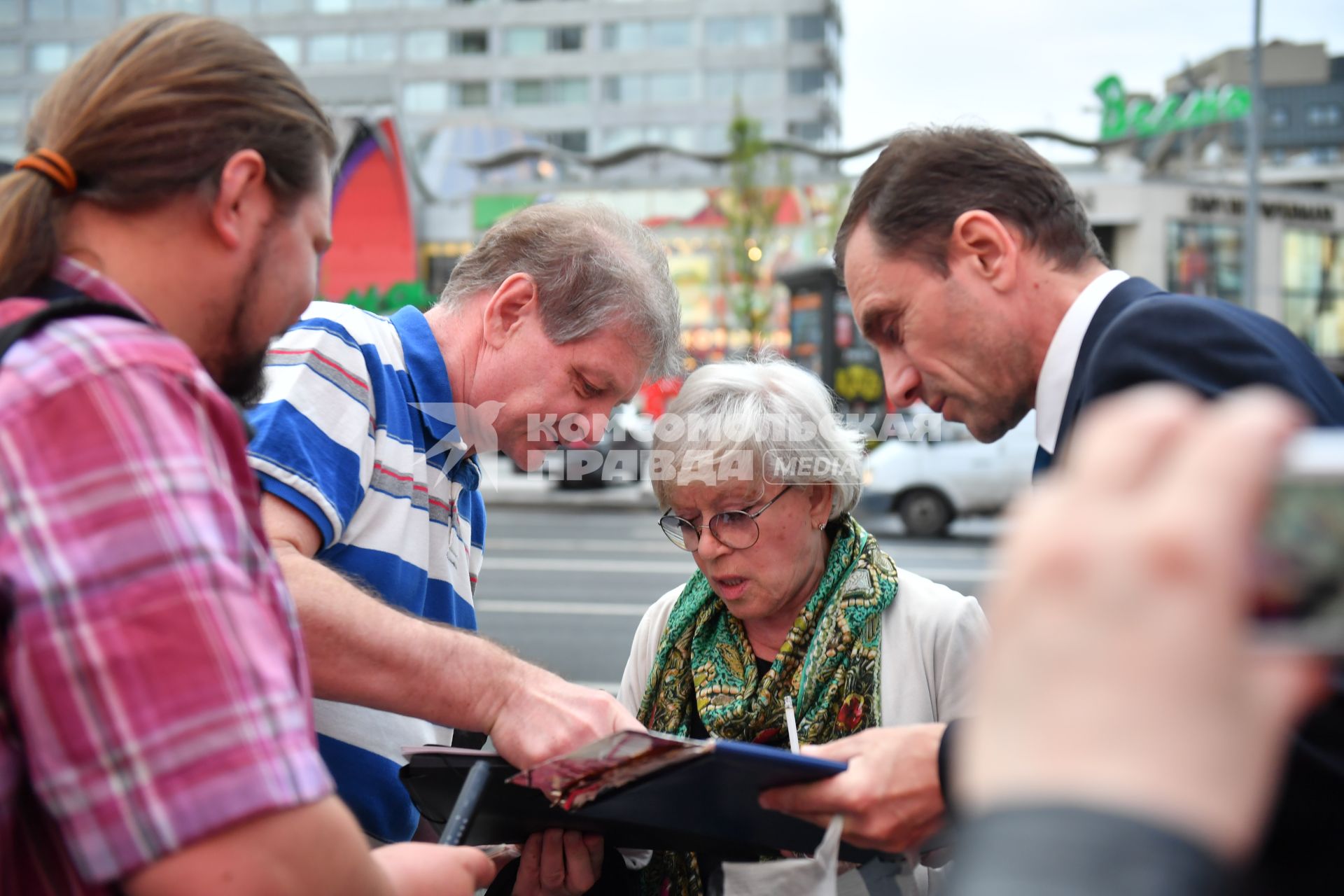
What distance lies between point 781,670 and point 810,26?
185ft

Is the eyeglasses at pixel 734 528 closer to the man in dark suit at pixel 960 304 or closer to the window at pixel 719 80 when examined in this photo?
the man in dark suit at pixel 960 304

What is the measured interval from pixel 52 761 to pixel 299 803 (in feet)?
0.71

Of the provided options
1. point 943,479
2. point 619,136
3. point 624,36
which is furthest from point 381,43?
point 943,479

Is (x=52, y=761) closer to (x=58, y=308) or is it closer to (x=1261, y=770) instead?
(x=58, y=308)

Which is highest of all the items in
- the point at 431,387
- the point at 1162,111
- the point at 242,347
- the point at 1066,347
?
the point at 1162,111

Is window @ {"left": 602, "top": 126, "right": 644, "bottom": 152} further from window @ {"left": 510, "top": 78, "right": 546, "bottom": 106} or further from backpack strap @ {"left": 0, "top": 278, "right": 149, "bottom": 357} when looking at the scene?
backpack strap @ {"left": 0, "top": 278, "right": 149, "bottom": 357}

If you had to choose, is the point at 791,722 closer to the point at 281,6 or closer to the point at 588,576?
the point at 588,576

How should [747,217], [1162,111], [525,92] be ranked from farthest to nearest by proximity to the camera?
[525,92], [1162,111], [747,217]

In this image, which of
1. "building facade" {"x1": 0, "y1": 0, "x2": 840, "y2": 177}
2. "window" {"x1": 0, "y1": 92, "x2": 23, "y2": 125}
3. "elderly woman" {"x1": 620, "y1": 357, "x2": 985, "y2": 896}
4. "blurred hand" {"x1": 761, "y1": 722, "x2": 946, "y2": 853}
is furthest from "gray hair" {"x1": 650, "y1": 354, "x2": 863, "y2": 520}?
"window" {"x1": 0, "y1": 92, "x2": 23, "y2": 125}

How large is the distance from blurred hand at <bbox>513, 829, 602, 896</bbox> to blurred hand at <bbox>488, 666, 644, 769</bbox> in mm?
472

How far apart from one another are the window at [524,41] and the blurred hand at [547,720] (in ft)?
196

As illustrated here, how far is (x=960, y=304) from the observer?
2.11 metres

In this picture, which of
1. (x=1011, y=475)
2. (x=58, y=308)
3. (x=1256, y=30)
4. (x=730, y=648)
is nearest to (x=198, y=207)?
(x=58, y=308)

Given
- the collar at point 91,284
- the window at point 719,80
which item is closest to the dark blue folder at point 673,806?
the collar at point 91,284
